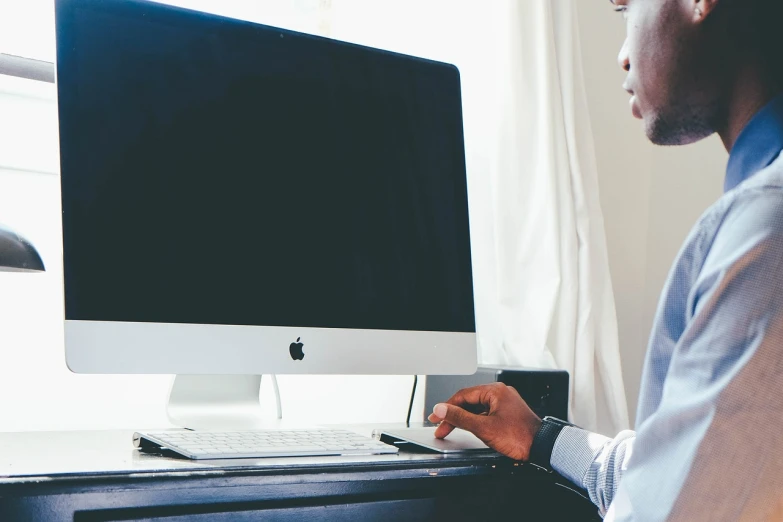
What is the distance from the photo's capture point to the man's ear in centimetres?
85

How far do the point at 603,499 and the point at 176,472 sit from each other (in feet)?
1.81

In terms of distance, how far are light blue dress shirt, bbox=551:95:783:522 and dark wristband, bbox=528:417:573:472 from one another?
1.30 ft

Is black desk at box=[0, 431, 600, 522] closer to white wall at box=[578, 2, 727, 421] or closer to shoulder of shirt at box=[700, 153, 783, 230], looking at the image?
shoulder of shirt at box=[700, 153, 783, 230]

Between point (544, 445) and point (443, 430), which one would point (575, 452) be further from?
point (443, 430)

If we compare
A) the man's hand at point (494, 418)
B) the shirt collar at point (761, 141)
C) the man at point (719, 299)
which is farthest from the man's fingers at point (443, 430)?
the shirt collar at point (761, 141)

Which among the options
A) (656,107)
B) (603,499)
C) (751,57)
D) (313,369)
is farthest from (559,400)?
(751,57)

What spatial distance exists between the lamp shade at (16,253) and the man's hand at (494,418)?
0.55m

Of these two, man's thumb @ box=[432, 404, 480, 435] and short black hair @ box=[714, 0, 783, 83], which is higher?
short black hair @ box=[714, 0, 783, 83]

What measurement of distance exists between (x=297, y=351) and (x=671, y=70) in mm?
575

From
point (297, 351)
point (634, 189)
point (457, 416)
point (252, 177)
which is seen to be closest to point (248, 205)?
point (252, 177)

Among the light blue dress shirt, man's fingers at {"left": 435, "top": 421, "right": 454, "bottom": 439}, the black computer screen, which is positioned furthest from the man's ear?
man's fingers at {"left": 435, "top": 421, "right": 454, "bottom": 439}

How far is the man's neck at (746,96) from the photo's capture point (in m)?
0.84

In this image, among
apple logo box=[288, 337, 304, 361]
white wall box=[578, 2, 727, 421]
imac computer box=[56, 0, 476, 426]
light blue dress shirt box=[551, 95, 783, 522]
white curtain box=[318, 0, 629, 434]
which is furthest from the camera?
white wall box=[578, 2, 727, 421]

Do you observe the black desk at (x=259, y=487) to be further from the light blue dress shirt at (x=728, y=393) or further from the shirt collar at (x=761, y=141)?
the shirt collar at (x=761, y=141)
